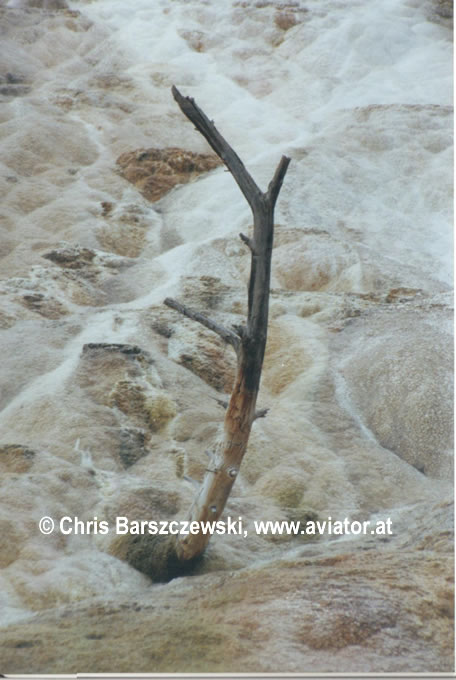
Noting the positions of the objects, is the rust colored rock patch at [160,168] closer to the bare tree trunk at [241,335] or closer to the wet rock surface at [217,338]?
the wet rock surface at [217,338]

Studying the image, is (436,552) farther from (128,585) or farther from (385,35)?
(385,35)

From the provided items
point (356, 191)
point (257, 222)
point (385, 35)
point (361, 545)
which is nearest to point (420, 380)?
point (361, 545)

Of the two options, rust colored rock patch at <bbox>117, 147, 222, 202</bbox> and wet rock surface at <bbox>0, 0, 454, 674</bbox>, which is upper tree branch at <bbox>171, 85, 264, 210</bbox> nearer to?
wet rock surface at <bbox>0, 0, 454, 674</bbox>

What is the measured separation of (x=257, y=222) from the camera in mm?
1969

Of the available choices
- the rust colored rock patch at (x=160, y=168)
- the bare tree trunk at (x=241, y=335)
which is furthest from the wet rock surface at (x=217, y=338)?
the bare tree trunk at (x=241, y=335)

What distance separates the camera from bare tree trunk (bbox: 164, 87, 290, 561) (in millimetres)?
1938

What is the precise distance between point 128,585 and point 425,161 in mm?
3568
